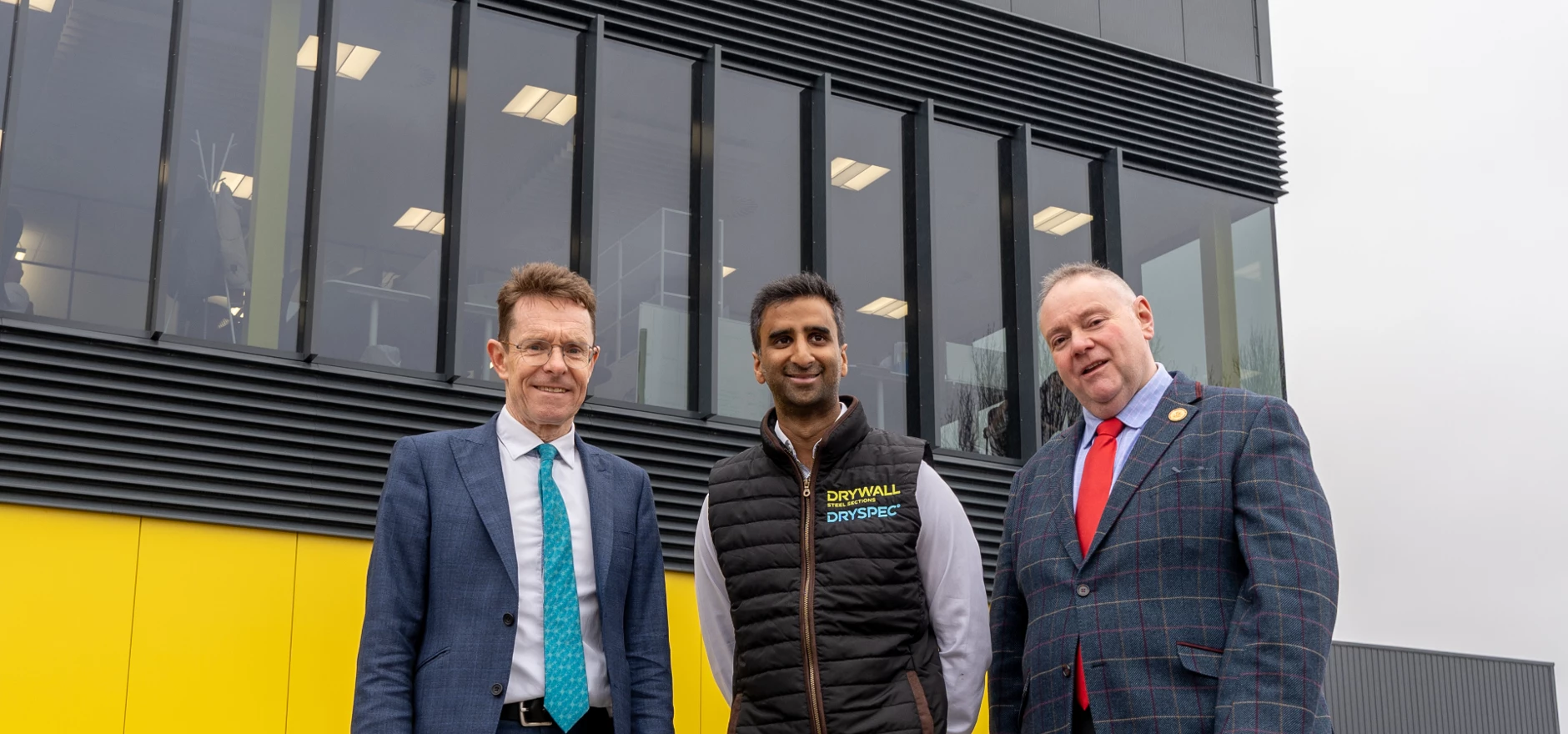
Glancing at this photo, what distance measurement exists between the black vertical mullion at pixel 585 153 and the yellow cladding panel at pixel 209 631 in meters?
2.57

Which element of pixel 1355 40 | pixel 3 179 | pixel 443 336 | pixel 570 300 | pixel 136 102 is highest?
pixel 1355 40

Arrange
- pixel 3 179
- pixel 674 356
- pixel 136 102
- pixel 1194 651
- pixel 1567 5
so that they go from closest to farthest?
pixel 1194 651 < pixel 3 179 < pixel 136 102 < pixel 674 356 < pixel 1567 5

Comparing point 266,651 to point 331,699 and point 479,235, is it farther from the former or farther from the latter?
point 479,235

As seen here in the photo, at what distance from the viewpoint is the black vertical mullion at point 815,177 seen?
9.71 metres

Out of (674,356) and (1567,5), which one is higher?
(1567,5)

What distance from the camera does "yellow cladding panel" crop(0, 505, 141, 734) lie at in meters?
6.60

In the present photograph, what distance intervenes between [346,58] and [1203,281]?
6874mm

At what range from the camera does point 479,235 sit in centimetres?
856

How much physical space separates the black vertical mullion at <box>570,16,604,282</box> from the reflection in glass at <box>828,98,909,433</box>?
1.84 metres

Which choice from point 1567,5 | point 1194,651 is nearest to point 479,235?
point 1194,651

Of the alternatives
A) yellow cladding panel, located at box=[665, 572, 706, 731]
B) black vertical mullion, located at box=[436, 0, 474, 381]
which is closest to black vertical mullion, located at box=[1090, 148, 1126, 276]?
yellow cladding panel, located at box=[665, 572, 706, 731]

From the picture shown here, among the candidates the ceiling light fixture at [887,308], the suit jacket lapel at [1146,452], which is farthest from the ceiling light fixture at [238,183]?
the suit jacket lapel at [1146,452]

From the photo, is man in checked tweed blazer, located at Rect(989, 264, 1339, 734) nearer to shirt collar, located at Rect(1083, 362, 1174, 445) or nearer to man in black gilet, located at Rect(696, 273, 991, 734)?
shirt collar, located at Rect(1083, 362, 1174, 445)

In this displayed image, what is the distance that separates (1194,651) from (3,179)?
254 inches
